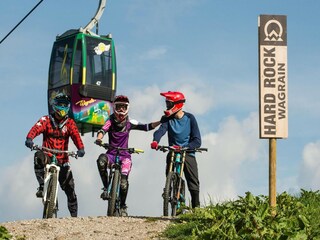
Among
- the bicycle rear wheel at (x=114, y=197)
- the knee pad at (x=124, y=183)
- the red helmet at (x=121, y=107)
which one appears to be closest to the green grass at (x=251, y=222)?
the bicycle rear wheel at (x=114, y=197)

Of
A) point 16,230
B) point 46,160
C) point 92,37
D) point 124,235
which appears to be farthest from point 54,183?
point 92,37

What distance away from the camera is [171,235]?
9961 mm

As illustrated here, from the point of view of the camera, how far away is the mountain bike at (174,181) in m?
11.7

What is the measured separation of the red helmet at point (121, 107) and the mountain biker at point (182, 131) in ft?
1.85

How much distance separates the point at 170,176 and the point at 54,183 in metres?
1.72

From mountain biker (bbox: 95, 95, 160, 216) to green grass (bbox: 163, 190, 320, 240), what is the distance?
1.96 metres

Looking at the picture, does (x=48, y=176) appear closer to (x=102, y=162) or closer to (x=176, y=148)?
(x=102, y=162)

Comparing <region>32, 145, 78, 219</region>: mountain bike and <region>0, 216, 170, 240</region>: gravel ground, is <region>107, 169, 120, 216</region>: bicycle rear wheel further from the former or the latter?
<region>32, 145, 78, 219</region>: mountain bike

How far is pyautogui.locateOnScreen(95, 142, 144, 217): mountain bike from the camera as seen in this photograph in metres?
11.7

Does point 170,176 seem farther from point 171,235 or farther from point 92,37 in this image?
point 92,37

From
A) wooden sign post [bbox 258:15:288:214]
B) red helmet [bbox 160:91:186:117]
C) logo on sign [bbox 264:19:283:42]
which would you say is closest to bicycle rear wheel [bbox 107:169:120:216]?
red helmet [bbox 160:91:186:117]

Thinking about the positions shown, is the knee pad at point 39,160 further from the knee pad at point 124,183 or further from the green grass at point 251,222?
the green grass at point 251,222

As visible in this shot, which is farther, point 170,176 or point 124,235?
point 170,176

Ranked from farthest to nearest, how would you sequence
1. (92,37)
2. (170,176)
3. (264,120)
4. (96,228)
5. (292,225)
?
(92,37) < (170,176) < (96,228) < (264,120) < (292,225)
